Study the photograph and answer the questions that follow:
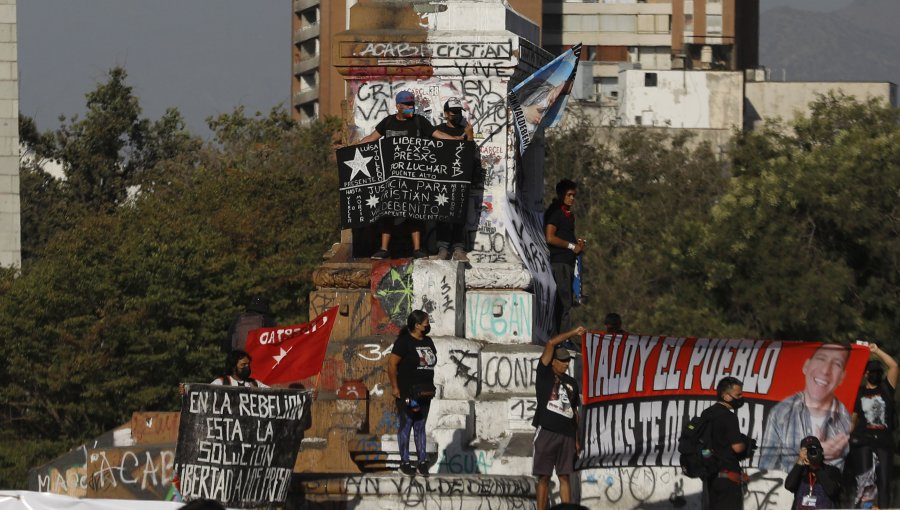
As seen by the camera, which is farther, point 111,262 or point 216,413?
point 111,262

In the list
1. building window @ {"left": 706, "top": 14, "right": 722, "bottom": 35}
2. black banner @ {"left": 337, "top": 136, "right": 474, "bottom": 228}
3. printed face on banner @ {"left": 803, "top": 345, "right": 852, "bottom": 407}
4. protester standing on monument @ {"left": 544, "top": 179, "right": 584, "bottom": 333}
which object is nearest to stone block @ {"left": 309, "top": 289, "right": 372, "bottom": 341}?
black banner @ {"left": 337, "top": 136, "right": 474, "bottom": 228}

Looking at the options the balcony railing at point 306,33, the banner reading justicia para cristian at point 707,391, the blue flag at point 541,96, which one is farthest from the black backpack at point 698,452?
the balcony railing at point 306,33

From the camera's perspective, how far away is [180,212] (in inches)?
1975

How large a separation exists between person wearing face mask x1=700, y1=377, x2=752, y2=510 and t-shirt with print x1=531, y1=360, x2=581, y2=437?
109 cm

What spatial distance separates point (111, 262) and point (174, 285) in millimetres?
1262

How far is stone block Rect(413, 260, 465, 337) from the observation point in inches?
872

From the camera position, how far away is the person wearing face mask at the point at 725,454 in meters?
18.2

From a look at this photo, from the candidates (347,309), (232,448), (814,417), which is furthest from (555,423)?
(347,309)

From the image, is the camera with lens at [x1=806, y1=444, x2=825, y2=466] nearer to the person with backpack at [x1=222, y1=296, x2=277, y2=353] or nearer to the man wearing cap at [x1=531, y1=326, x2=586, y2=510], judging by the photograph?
the man wearing cap at [x1=531, y1=326, x2=586, y2=510]

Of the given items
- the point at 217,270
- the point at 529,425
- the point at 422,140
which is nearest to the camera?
the point at 529,425

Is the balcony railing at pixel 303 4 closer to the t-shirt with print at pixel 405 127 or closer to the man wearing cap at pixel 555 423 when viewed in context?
the t-shirt with print at pixel 405 127

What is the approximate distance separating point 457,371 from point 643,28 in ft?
394

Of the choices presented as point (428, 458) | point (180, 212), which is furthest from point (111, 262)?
point (428, 458)

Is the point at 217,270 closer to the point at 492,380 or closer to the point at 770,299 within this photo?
the point at 770,299
